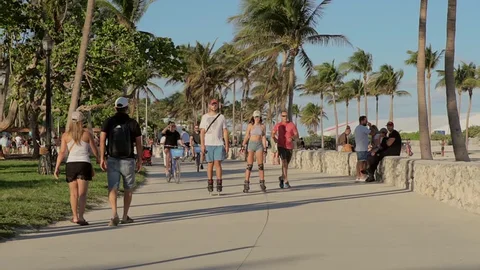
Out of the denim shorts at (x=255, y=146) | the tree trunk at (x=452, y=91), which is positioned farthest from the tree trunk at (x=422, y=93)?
the denim shorts at (x=255, y=146)

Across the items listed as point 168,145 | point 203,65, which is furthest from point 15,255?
point 203,65

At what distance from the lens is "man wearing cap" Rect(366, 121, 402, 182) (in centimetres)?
1900

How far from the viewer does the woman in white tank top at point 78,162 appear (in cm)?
996

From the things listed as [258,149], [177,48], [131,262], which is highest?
[177,48]

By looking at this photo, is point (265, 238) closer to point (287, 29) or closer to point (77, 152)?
point (77, 152)

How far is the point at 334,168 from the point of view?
23906 mm

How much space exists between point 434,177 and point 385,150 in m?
5.65

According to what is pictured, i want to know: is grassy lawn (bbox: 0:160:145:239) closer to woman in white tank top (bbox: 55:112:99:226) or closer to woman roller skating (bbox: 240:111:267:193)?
woman in white tank top (bbox: 55:112:99:226)

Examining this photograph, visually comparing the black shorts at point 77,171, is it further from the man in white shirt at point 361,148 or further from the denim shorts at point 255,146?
the man in white shirt at point 361,148

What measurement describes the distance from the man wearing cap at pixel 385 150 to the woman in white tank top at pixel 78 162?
10.3 m

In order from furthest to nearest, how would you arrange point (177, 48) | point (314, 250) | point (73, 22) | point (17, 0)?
point (73, 22), point (177, 48), point (17, 0), point (314, 250)

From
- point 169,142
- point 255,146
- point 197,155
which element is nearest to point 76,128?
point 255,146

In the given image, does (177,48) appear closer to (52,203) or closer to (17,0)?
(17,0)

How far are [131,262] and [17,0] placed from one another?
23022 millimetres
